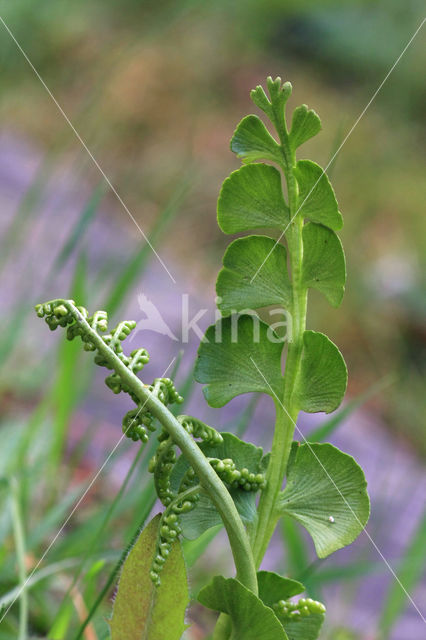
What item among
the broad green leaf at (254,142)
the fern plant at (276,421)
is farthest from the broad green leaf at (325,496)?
the broad green leaf at (254,142)

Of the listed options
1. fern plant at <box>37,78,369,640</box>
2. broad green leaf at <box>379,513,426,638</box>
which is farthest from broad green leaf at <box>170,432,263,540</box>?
broad green leaf at <box>379,513,426,638</box>

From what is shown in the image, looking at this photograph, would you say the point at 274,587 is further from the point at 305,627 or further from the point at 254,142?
the point at 254,142

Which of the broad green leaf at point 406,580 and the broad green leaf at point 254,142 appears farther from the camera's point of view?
the broad green leaf at point 406,580

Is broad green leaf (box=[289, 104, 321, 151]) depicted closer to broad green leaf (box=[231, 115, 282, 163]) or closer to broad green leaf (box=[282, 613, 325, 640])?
broad green leaf (box=[231, 115, 282, 163])

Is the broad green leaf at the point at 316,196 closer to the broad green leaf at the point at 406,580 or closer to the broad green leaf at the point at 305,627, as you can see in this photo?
the broad green leaf at the point at 305,627

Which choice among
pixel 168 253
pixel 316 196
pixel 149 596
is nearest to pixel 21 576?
pixel 149 596

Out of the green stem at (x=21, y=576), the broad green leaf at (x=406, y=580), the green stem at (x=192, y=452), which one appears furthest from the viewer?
the broad green leaf at (x=406, y=580)
